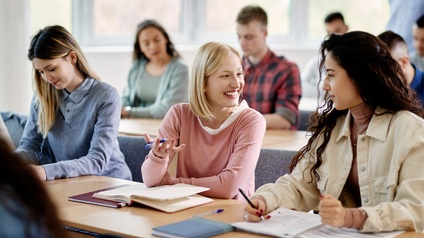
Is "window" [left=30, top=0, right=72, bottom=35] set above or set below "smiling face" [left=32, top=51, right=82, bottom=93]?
above

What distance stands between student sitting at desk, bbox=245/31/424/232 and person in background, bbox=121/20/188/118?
8.49 feet

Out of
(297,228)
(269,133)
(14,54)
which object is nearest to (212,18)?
(14,54)

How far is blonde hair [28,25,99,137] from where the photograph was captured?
3143 millimetres

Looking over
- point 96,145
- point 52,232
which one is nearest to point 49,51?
point 96,145

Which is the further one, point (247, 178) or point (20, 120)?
point (20, 120)

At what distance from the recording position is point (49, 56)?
3139mm

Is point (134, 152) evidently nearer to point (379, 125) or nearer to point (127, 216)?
point (127, 216)

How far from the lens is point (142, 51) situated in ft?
17.6

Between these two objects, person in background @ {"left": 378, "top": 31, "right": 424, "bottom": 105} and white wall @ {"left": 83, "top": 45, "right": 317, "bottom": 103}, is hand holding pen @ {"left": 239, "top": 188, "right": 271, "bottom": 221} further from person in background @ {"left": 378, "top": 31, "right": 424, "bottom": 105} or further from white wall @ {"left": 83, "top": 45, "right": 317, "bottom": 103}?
white wall @ {"left": 83, "top": 45, "right": 317, "bottom": 103}

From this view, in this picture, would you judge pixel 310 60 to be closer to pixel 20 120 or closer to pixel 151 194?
pixel 20 120

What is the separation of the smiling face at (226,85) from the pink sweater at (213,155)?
0.07 meters

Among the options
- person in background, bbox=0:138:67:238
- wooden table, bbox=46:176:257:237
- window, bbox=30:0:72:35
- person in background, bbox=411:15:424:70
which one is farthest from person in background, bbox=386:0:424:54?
person in background, bbox=0:138:67:238

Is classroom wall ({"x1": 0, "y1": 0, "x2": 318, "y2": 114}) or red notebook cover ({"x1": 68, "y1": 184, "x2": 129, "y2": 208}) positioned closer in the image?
red notebook cover ({"x1": 68, "y1": 184, "x2": 129, "y2": 208})

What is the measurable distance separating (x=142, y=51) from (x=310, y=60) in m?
2.41
